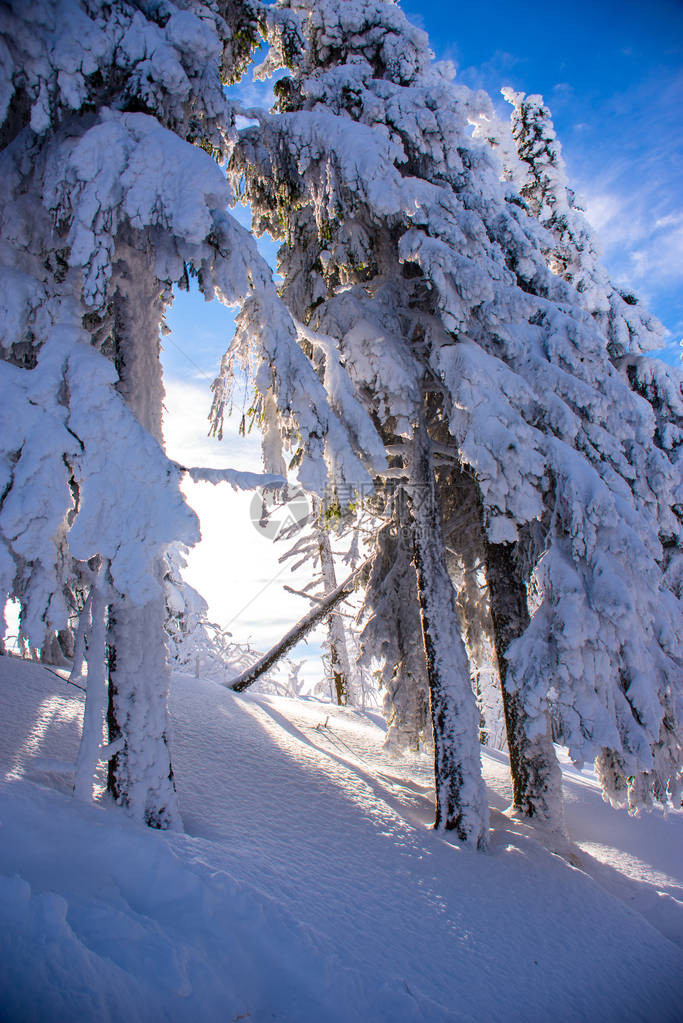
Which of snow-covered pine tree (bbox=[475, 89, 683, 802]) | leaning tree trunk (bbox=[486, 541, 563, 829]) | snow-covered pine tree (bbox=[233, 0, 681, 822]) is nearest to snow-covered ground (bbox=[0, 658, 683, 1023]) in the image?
leaning tree trunk (bbox=[486, 541, 563, 829])

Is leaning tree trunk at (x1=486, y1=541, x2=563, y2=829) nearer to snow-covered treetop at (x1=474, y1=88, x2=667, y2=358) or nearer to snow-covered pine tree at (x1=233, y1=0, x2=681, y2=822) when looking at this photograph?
snow-covered pine tree at (x1=233, y1=0, x2=681, y2=822)

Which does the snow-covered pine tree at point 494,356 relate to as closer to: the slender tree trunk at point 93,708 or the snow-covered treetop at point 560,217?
the snow-covered treetop at point 560,217

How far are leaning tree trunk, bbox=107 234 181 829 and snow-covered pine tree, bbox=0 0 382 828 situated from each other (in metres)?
0.01

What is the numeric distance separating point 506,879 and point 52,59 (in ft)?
29.6

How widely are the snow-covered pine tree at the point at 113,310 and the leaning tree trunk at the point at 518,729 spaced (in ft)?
13.2

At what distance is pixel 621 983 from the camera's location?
14.8 feet

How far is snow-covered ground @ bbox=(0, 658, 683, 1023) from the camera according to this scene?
265cm

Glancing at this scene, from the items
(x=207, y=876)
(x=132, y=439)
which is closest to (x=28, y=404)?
(x=132, y=439)

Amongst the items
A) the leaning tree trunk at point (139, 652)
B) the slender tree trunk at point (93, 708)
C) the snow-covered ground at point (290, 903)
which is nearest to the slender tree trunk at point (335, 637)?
the snow-covered ground at point (290, 903)

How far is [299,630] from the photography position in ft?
36.1

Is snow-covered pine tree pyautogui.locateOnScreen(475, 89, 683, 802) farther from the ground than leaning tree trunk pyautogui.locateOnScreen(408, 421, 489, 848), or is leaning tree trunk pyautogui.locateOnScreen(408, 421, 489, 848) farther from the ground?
snow-covered pine tree pyautogui.locateOnScreen(475, 89, 683, 802)

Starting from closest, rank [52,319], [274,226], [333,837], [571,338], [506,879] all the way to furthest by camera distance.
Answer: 1. [52,319]
2. [333,837]
3. [506,879]
4. [571,338]
5. [274,226]

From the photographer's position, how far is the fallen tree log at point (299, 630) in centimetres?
1034

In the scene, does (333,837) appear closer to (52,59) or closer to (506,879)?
(506,879)
